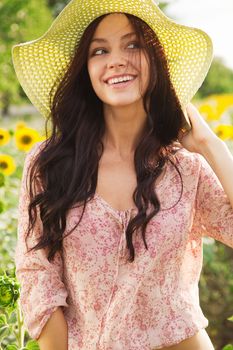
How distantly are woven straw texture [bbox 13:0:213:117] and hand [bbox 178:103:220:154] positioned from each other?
0.06 meters

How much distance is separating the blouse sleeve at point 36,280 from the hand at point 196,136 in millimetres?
455

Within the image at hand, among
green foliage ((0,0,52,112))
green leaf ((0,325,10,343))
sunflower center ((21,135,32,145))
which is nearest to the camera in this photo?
green leaf ((0,325,10,343))

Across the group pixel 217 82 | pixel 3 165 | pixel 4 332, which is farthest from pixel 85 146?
pixel 217 82

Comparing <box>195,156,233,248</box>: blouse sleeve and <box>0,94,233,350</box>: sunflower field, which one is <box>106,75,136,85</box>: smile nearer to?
<box>195,156,233,248</box>: blouse sleeve

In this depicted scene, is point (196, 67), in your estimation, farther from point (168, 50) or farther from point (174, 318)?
point (174, 318)

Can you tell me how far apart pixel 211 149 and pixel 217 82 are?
72.1ft

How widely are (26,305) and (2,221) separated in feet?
4.91

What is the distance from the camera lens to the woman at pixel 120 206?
7.43 ft

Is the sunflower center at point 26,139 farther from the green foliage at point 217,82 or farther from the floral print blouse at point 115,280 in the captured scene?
the green foliage at point 217,82

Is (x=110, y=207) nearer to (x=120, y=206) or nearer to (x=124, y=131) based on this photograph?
(x=120, y=206)

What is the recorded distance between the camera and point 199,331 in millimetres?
2354

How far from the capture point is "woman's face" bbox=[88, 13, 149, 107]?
2.30 m

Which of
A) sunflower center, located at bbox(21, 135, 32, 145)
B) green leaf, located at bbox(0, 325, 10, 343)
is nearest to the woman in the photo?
green leaf, located at bbox(0, 325, 10, 343)

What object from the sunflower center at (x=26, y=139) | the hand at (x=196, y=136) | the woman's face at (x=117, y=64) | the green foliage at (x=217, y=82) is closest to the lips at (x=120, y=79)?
the woman's face at (x=117, y=64)
